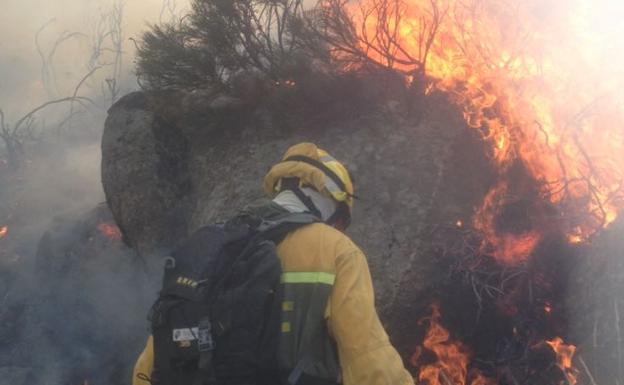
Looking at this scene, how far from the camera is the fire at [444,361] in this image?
4.37 meters

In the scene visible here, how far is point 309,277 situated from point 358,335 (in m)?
0.32

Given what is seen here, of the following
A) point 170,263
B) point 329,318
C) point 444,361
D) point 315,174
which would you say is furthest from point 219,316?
point 444,361

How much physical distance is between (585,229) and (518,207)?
68 centimetres

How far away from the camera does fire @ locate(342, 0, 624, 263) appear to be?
208 inches

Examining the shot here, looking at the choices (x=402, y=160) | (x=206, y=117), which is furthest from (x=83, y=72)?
(x=402, y=160)

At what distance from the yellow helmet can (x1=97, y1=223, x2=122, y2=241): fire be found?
221 inches

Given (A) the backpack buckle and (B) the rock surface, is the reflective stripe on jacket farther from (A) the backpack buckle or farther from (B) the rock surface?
(B) the rock surface

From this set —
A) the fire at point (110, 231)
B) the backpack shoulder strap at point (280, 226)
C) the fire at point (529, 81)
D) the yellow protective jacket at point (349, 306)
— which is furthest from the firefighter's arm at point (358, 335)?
the fire at point (110, 231)

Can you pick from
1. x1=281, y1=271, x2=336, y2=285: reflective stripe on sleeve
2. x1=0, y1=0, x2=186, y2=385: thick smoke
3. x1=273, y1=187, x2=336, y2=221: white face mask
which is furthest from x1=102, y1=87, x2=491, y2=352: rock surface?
x1=281, y1=271, x2=336, y2=285: reflective stripe on sleeve

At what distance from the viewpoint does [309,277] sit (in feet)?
7.39

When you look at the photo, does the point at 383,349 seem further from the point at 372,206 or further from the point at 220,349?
the point at 372,206

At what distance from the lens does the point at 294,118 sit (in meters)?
6.49

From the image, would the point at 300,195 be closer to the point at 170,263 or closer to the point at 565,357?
the point at 170,263

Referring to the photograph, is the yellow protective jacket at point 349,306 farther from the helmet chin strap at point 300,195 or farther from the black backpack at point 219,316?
the helmet chin strap at point 300,195
